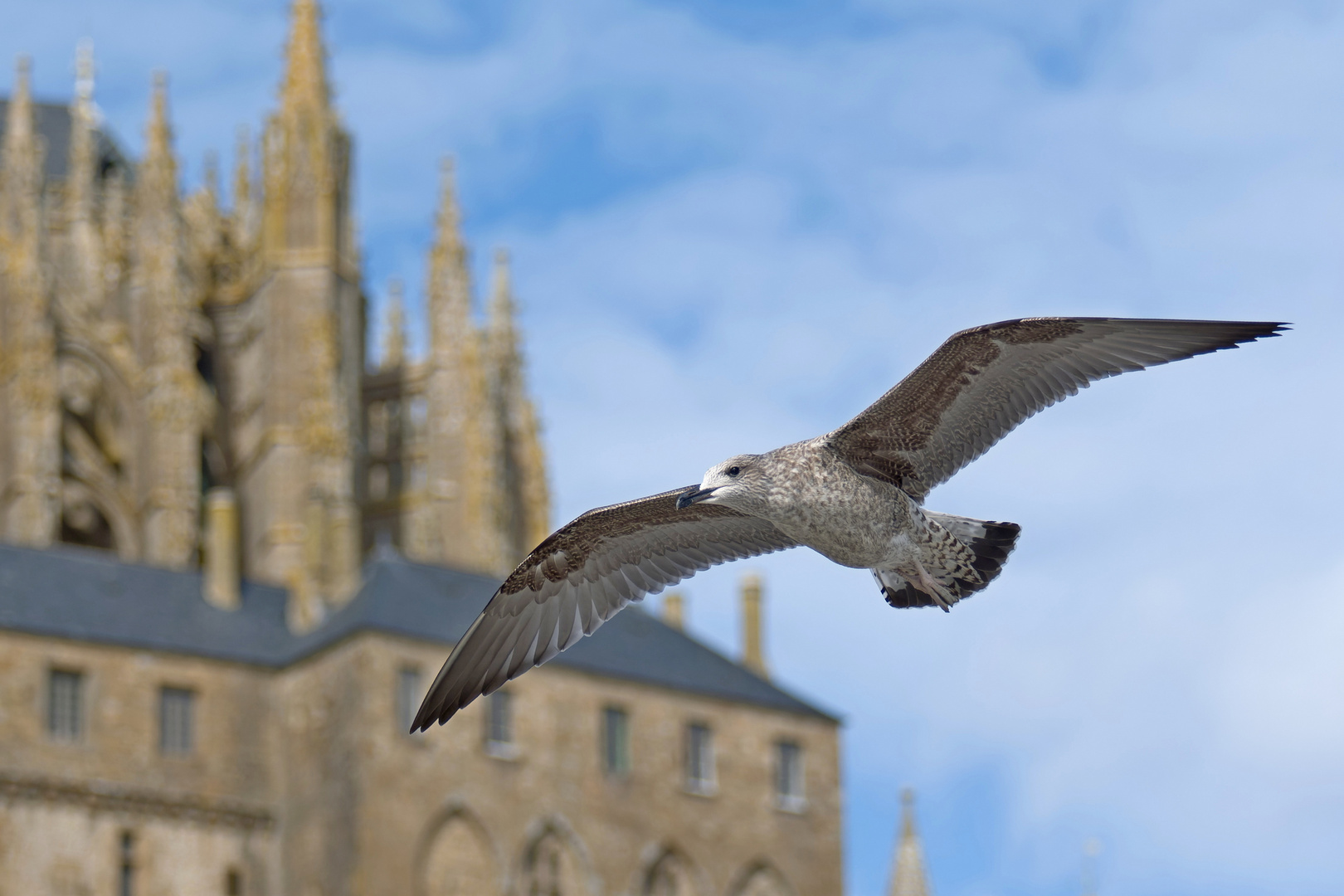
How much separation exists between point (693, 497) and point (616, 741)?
174ft

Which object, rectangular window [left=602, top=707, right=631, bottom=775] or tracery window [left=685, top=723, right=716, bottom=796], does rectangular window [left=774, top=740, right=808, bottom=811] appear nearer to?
tracery window [left=685, top=723, right=716, bottom=796]

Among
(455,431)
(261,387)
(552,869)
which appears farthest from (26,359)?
(552,869)

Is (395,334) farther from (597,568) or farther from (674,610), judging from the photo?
(597,568)

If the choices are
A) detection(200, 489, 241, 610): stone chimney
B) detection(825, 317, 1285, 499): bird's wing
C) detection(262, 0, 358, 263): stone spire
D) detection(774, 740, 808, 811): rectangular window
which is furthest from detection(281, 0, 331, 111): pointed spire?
detection(825, 317, 1285, 499): bird's wing

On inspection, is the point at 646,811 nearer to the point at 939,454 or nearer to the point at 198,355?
the point at 198,355

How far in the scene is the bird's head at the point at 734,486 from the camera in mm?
14492

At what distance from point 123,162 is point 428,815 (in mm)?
39676

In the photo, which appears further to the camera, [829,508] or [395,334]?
[395,334]

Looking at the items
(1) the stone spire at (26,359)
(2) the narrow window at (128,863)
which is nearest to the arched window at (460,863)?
(2) the narrow window at (128,863)

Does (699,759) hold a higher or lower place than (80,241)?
lower

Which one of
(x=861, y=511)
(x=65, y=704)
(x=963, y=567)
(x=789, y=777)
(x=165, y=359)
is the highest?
(x=165, y=359)

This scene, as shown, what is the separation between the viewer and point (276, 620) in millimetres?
69500

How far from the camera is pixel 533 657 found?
15.7 m

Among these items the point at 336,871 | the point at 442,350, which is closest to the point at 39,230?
the point at 442,350
